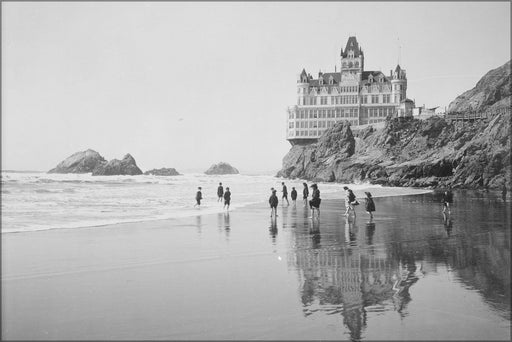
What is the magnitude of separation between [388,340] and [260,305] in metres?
2.31

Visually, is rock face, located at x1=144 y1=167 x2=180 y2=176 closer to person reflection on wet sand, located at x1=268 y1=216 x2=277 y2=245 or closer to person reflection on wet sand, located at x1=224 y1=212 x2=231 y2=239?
person reflection on wet sand, located at x1=224 y1=212 x2=231 y2=239

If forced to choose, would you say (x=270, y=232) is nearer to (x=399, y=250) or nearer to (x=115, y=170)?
(x=399, y=250)

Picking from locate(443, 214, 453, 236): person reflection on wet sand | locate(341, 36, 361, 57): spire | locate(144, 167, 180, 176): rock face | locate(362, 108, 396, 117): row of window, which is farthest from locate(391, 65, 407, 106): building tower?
locate(443, 214, 453, 236): person reflection on wet sand

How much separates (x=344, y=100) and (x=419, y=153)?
3561 cm

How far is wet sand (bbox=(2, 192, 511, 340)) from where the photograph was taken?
666 centimetres

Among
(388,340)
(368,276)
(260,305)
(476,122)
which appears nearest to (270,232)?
(368,276)

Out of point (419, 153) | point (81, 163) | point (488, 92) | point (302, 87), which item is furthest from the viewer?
point (81, 163)

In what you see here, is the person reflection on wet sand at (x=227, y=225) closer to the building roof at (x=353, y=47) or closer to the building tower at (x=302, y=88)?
the building tower at (x=302, y=88)

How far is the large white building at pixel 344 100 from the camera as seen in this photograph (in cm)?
10450

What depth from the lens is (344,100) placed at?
107 metres

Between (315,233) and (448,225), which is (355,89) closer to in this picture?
(448,225)

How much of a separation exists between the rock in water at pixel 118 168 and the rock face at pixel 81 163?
5.59 m

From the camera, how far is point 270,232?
56.5 ft

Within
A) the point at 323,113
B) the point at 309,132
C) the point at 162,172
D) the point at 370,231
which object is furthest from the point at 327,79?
the point at 370,231
